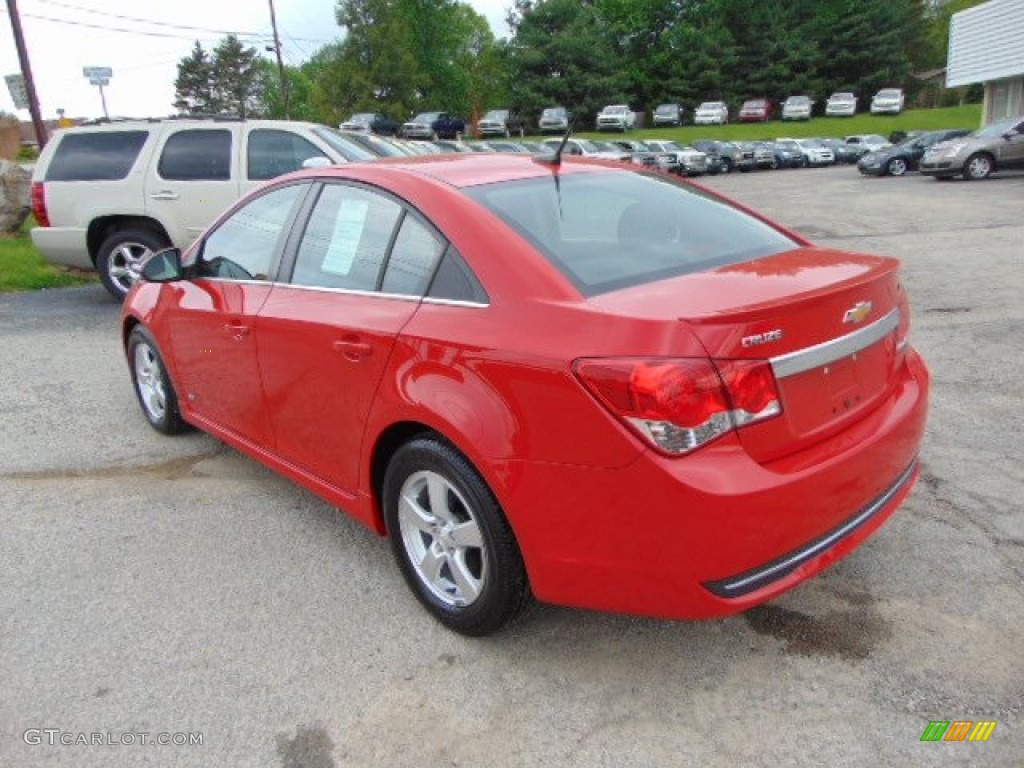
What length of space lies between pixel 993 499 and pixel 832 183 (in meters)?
24.5

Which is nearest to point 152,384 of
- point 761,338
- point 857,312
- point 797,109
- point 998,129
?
point 761,338

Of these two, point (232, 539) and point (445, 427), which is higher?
point (445, 427)

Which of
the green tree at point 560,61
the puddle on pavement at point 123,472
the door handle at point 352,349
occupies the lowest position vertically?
the puddle on pavement at point 123,472

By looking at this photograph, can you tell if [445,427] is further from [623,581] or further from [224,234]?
[224,234]

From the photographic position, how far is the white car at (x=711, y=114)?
56.8 metres

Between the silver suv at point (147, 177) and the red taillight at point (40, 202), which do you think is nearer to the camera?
the silver suv at point (147, 177)

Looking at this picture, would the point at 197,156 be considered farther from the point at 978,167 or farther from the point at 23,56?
the point at 978,167

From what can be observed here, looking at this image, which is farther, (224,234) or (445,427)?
(224,234)

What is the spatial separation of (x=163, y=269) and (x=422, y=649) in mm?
2480

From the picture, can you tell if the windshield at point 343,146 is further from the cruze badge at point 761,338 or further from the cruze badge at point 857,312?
the cruze badge at point 761,338

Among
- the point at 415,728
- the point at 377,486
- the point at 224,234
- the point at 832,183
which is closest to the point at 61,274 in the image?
the point at 224,234

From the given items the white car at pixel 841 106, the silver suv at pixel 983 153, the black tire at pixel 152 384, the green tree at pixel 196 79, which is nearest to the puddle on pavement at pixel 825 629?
the black tire at pixel 152 384

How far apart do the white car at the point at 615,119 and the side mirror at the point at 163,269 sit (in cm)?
5258

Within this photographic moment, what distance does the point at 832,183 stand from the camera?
84.5ft
